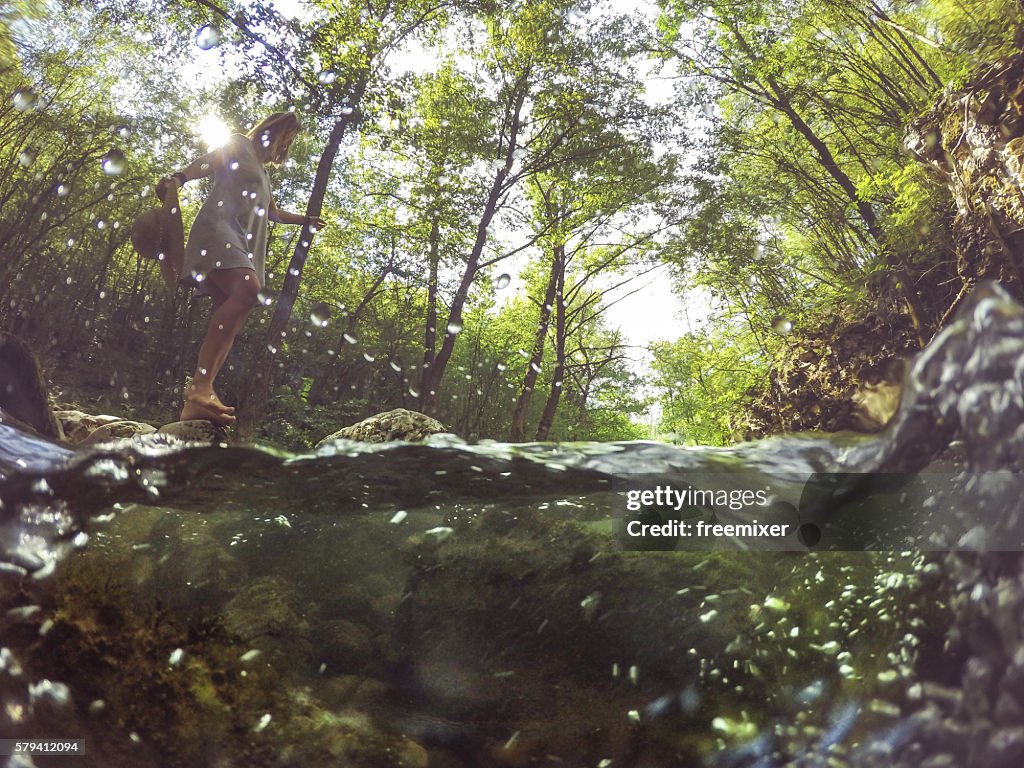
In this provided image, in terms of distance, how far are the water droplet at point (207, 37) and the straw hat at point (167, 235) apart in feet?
5.25

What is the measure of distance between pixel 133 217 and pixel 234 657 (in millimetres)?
2838

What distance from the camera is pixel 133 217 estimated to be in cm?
339

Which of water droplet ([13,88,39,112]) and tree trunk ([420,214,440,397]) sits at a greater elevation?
water droplet ([13,88,39,112])

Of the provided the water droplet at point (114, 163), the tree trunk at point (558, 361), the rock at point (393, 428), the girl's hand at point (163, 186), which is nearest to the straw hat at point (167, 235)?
the girl's hand at point (163, 186)

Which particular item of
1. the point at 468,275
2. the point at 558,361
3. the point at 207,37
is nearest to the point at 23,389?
the point at 468,275

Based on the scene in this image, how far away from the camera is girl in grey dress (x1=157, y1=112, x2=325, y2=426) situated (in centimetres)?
270

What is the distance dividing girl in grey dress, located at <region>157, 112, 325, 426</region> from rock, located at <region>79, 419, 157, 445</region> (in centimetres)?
19

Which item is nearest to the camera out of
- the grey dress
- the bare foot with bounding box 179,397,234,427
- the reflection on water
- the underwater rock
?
the reflection on water

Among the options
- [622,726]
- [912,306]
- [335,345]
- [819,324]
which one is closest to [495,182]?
[335,345]

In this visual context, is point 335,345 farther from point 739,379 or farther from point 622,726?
point 622,726

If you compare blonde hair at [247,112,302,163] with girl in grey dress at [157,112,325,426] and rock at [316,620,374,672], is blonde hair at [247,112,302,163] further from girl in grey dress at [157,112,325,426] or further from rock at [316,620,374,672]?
rock at [316,620,374,672]

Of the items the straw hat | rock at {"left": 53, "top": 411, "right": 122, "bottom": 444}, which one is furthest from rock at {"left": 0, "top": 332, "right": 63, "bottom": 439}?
the straw hat

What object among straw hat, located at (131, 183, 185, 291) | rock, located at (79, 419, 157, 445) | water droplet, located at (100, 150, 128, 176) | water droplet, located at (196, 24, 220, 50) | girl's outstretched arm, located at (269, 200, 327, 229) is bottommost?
rock, located at (79, 419, 157, 445)

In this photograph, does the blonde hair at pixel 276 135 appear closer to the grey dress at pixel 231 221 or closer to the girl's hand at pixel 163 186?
the grey dress at pixel 231 221
